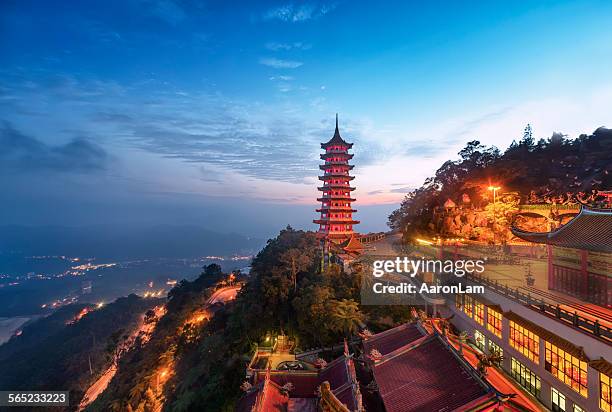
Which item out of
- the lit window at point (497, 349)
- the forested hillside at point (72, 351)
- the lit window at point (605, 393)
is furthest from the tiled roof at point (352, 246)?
the forested hillside at point (72, 351)

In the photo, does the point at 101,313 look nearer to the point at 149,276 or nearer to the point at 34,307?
the point at 34,307

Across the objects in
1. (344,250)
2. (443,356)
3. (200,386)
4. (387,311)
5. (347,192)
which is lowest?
(200,386)

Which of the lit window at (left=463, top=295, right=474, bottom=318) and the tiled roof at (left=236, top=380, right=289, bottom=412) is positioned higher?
the lit window at (left=463, top=295, right=474, bottom=318)

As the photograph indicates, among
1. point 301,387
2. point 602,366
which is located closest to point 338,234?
point 301,387

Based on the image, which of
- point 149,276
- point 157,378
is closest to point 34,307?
point 149,276

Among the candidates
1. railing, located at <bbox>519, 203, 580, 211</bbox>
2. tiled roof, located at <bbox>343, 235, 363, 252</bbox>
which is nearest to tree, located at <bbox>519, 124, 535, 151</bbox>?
railing, located at <bbox>519, 203, 580, 211</bbox>

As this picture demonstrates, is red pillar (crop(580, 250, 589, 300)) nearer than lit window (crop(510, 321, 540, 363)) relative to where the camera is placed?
No

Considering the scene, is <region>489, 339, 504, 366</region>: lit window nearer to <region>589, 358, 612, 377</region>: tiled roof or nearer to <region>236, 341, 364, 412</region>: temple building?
<region>589, 358, 612, 377</region>: tiled roof

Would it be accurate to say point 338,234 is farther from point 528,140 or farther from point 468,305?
point 528,140
